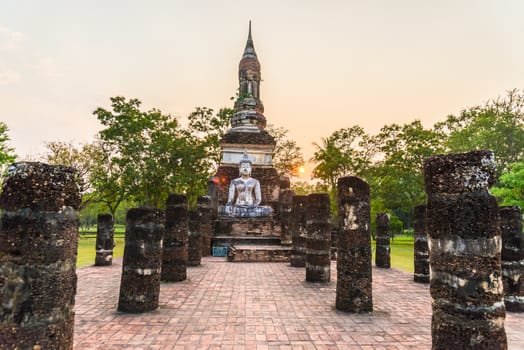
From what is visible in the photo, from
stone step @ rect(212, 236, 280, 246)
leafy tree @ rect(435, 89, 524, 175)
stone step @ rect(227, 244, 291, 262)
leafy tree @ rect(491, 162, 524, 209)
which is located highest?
leafy tree @ rect(435, 89, 524, 175)

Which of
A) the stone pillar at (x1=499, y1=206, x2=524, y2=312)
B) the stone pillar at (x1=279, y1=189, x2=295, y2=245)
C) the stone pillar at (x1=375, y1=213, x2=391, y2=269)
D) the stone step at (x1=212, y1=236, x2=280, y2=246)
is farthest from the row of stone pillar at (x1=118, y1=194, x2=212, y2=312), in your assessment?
the stone step at (x1=212, y1=236, x2=280, y2=246)

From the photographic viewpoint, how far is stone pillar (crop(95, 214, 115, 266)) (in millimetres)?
12664

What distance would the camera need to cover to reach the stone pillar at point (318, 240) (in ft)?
31.0

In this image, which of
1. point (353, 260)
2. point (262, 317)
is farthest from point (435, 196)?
point (262, 317)

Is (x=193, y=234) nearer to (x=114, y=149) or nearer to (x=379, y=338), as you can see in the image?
(x=379, y=338)

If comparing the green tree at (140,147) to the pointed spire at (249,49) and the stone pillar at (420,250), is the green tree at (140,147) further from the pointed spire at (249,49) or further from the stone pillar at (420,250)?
the stone pillar at (420,250)

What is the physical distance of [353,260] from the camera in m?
6.62

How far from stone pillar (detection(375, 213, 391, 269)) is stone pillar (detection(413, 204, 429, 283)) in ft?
8.37

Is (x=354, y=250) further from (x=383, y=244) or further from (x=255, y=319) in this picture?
(x=383, y=244)

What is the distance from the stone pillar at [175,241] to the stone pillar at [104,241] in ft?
14.7

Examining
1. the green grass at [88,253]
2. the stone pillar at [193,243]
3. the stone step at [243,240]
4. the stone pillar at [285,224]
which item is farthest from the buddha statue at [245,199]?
the stone pillar at [193,243]

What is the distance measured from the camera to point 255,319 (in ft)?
19.3

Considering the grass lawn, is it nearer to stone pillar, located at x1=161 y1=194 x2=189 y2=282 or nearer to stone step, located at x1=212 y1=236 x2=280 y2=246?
stone step, located at x1=212 y1=236 x2=280 y2=246

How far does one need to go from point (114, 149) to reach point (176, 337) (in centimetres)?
2268
